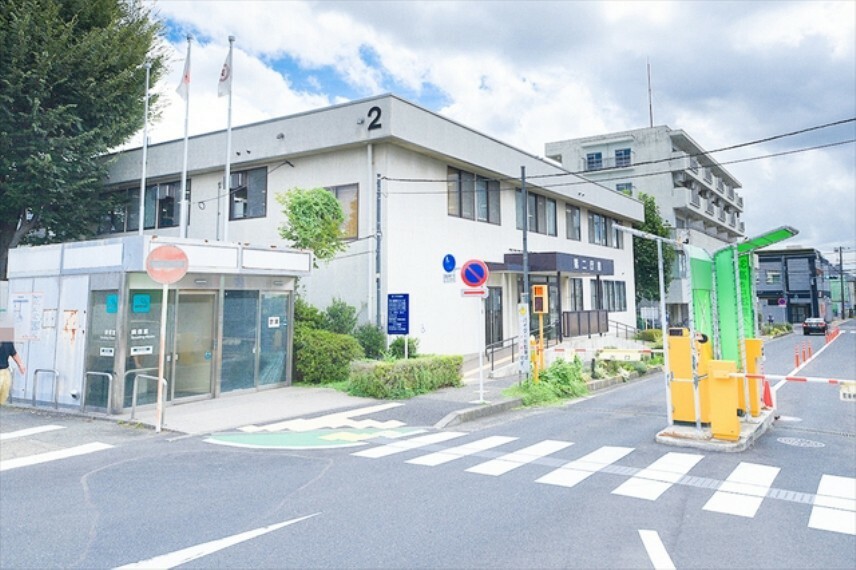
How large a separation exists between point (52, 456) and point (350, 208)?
39.1 feet

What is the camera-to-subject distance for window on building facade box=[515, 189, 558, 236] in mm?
24984

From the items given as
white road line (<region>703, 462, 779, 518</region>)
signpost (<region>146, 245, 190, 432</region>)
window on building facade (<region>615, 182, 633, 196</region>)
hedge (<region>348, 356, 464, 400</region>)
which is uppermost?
window on building facade (<region>615, 182, 633, 196</region>)

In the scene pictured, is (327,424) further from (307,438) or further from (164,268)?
(164,268)

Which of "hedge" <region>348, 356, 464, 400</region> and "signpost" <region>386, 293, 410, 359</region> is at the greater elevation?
"signpost" <region>386, 293, 410, 359</region>

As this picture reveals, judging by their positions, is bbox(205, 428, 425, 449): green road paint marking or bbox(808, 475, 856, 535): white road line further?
bbox(205, 428, 425, 449): green road paint marking

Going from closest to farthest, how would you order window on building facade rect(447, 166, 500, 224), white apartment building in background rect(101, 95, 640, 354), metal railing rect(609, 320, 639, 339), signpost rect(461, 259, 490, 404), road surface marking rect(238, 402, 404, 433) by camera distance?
road surface marking rect(238, 402, 404, 433) < signpost rect(461, 259, 490, 404) < white apartment building in background rect(101, 95, 640, 354) < window on building facade rect(447, 166, 500, 224) < metal railing rect(609, 320, 639, 339)

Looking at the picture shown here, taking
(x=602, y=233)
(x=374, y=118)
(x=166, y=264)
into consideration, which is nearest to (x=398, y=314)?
(x=374, y=118)

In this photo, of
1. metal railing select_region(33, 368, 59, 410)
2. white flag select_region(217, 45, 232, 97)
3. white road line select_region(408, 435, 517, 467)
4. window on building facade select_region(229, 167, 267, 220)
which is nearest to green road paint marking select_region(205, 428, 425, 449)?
white road line select_region(408, 435, 517, 467)

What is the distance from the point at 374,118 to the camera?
17.5 m

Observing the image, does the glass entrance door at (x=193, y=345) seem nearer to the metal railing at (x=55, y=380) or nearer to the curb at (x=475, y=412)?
the metal railing at (x=55, y=380)

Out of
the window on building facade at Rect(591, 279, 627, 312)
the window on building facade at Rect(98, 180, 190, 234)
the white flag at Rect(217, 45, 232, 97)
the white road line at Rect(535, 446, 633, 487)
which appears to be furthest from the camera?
the window on building facade at Rect(591, 279, 627, 312)

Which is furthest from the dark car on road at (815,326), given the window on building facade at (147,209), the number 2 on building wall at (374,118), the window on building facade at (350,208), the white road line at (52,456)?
the white road line at (52,456)

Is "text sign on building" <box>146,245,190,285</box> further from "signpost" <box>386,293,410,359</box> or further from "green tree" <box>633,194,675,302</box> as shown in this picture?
"green tree" <box>633,194,675,302</box>

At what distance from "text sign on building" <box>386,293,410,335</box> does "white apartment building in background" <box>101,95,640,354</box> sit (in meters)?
1.46
